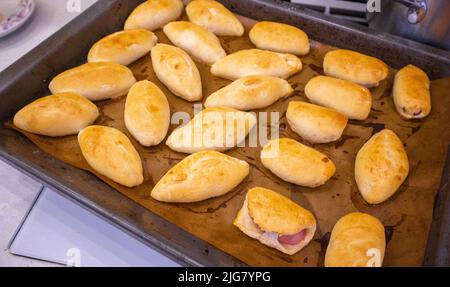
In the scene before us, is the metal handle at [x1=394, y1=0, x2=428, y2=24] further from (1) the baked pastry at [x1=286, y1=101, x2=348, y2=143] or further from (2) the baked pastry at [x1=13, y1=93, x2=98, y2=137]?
(2) the baked pastry at [x1=13, y1=93, x2=98, y2=137]

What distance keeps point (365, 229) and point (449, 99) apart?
0.47 meters

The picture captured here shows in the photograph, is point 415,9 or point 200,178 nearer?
point 200,178

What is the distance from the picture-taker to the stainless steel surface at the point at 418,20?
0.96 meters

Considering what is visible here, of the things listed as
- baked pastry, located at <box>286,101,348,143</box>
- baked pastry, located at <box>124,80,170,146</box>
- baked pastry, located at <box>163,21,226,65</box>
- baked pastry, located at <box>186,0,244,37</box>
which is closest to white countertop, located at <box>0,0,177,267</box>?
baked pastry, located at <box>124,80,170,146</box>

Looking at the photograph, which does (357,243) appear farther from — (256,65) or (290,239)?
(256,65)

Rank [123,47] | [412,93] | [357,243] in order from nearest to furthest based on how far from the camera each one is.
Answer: [357,243], [412,93], [123,47]

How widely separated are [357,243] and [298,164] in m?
0.20

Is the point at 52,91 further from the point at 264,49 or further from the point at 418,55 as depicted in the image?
the point at 418,55

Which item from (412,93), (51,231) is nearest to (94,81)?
(51,231)

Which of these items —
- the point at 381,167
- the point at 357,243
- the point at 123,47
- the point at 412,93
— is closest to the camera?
the point at 357,243

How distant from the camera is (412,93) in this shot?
3.08 ft

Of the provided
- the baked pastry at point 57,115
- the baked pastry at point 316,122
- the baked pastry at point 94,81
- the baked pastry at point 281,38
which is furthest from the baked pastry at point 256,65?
the baked pastry at point 57,115

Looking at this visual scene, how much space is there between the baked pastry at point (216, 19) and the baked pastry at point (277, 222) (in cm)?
57
